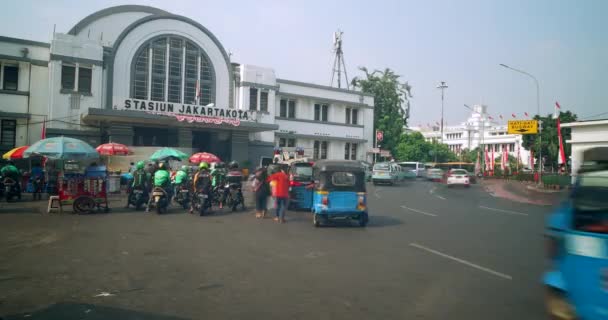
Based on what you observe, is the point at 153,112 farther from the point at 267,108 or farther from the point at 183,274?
the point at 183,274

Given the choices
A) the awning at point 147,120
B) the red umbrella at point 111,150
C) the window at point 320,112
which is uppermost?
the window at point 320,112

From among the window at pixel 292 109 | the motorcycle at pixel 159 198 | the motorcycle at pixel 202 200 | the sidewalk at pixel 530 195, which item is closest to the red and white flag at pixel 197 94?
the window at pixel 292 109

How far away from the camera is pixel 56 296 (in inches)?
216

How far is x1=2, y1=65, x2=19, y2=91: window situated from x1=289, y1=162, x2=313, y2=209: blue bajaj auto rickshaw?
21550mm

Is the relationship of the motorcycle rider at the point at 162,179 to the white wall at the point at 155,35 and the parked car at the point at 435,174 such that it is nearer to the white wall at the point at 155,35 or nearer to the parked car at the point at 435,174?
the white wall at the point at 155,35

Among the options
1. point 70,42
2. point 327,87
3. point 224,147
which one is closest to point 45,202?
point 70,42

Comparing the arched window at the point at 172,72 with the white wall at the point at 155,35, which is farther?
the arched window at the point at 172,72

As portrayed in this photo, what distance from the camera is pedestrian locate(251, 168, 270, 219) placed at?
14.0 meters

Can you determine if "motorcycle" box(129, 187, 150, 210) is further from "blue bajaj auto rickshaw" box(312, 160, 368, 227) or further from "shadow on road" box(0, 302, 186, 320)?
"shadow on road" box(0, 302, 186, 320)

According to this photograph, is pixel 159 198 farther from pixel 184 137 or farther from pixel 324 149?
pixel 324 149

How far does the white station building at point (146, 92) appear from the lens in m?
26.7

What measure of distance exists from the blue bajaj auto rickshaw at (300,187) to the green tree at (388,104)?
1331 inches

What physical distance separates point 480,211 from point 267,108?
22.4 meters

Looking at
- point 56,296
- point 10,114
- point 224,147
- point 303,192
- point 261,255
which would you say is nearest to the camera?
point 56,296
